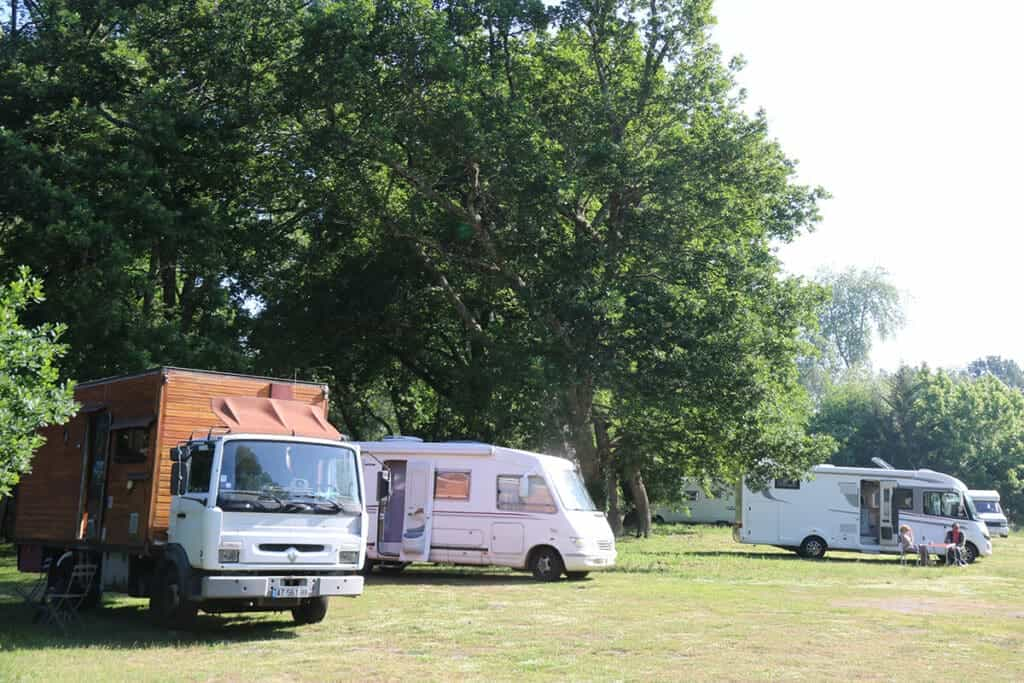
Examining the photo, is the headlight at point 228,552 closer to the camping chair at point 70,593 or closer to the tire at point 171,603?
the tire at point 171,603

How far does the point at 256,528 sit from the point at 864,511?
81.3ft

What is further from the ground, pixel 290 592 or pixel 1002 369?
pixel 1002 369

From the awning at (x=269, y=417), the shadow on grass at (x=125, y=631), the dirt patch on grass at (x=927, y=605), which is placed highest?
the awning at (x=269, y=417)

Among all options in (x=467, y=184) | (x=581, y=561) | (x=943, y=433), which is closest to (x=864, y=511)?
(x=581, y=561)

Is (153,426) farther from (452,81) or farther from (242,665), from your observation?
(452,81)

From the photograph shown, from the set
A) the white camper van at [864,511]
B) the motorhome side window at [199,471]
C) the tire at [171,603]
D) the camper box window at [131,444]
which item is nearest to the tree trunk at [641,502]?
the white camper van at [864,511]

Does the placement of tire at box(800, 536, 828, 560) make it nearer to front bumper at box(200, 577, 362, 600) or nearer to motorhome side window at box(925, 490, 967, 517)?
motorhome side window at box(925, 490, 967, 517)

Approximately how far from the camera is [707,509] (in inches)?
2290

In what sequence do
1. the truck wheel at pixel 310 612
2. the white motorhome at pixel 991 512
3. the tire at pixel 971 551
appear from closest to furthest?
the truck wheel at pixel 310 612, the tire at pixel 971 551, the white motorhome at pixel 991 512

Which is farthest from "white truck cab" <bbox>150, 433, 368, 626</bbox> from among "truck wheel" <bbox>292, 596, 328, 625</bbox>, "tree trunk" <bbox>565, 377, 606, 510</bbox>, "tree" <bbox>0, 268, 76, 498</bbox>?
"tree trunk" <bbox>565, 377, 606, 510</bbox>

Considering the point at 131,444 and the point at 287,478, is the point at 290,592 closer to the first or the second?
the point at 287,478

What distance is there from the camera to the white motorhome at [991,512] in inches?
2169

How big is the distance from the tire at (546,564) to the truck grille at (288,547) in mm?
9411

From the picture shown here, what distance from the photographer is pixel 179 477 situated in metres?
13.1
